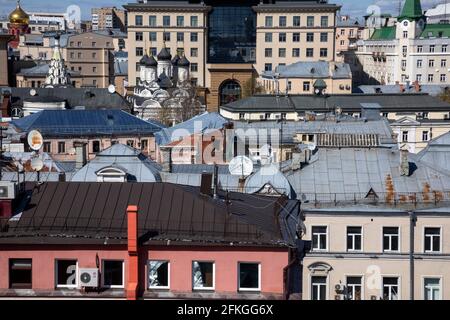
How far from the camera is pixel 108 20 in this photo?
54688mm

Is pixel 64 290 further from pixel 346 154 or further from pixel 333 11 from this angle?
pixel 333 11

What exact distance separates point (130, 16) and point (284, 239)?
3414 cm

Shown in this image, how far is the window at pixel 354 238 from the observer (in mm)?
8664

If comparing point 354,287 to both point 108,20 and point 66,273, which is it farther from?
point 108,20

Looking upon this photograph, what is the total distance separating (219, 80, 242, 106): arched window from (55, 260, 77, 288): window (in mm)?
31526

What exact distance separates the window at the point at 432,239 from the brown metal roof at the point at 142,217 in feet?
6.16

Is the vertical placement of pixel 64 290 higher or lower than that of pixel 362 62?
lower

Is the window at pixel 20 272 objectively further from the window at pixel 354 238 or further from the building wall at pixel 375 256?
the window at pixel 354 238

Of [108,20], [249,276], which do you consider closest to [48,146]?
[249,276]

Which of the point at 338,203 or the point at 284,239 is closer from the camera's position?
→ the point at 284,239

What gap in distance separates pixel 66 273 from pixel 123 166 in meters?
A: 4.36

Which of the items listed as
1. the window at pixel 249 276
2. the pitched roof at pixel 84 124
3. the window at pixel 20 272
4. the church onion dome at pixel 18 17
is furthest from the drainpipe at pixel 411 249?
the church onion dome at pixel 18 17

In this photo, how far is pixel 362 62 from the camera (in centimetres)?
4269
